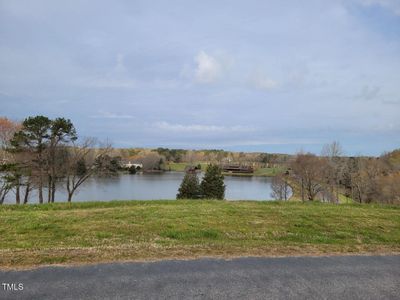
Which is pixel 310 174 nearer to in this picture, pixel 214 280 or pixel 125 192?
pixel 125 192

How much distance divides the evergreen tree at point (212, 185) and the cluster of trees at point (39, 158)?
1785 cm

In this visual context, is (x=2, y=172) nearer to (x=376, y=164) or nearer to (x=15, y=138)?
(x=15, y=138)

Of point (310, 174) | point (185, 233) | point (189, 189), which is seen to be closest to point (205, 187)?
point (189, 189)

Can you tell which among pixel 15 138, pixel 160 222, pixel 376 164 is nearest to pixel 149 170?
pixel 376 164

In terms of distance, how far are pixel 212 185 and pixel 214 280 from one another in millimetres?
48462

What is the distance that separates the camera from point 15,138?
3375 cm

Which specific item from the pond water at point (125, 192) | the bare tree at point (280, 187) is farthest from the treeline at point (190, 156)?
the bare tree at point (280, 187)

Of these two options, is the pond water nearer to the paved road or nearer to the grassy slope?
the grassy slope

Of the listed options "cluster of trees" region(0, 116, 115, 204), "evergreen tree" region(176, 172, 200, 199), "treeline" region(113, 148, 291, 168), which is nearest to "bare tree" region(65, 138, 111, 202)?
"cluster of trees" region(0, 116, 115, 204)

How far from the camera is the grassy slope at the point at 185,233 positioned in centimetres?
656

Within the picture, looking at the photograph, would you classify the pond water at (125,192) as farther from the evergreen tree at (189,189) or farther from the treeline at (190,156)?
the treeline at (190,156)

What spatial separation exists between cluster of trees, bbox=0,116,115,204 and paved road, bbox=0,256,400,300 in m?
30.4

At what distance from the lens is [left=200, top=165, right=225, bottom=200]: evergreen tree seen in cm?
5281

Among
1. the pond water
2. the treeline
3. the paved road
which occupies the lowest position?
the pond water
